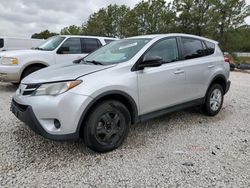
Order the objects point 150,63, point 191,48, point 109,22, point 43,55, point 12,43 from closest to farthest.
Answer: point 150,63, point 191,48, point 43,55, point 12,43, point 109,22

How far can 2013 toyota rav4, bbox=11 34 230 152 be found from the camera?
3.13 meters

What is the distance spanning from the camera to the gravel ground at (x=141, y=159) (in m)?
2.84

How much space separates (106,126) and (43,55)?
4.71m

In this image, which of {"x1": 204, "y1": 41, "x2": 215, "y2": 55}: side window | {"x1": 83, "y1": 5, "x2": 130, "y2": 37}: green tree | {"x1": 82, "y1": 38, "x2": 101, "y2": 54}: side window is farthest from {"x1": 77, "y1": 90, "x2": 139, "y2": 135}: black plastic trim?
{"x1": 83, "y1": 5, "x2": 130, "y2": 37}: green tree

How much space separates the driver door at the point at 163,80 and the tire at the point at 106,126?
39cm

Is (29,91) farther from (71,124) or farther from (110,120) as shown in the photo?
(110,120)

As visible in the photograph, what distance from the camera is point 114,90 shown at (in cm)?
341

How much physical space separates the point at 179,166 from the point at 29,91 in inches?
85.4

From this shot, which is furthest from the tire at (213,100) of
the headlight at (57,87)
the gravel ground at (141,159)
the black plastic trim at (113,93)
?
the headlight at (57,87)

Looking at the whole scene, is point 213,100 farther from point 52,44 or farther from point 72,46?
point 52,44

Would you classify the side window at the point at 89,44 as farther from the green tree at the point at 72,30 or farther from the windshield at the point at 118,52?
the green tree at the point at 72,30

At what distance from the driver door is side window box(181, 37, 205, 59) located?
228 millimetres

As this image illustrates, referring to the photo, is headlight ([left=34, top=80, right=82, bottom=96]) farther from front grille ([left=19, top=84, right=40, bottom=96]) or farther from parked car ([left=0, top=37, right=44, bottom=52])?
parked car ([left=0, top=37, right=44, bottom=52])

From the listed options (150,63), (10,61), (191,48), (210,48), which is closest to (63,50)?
(10,61)
